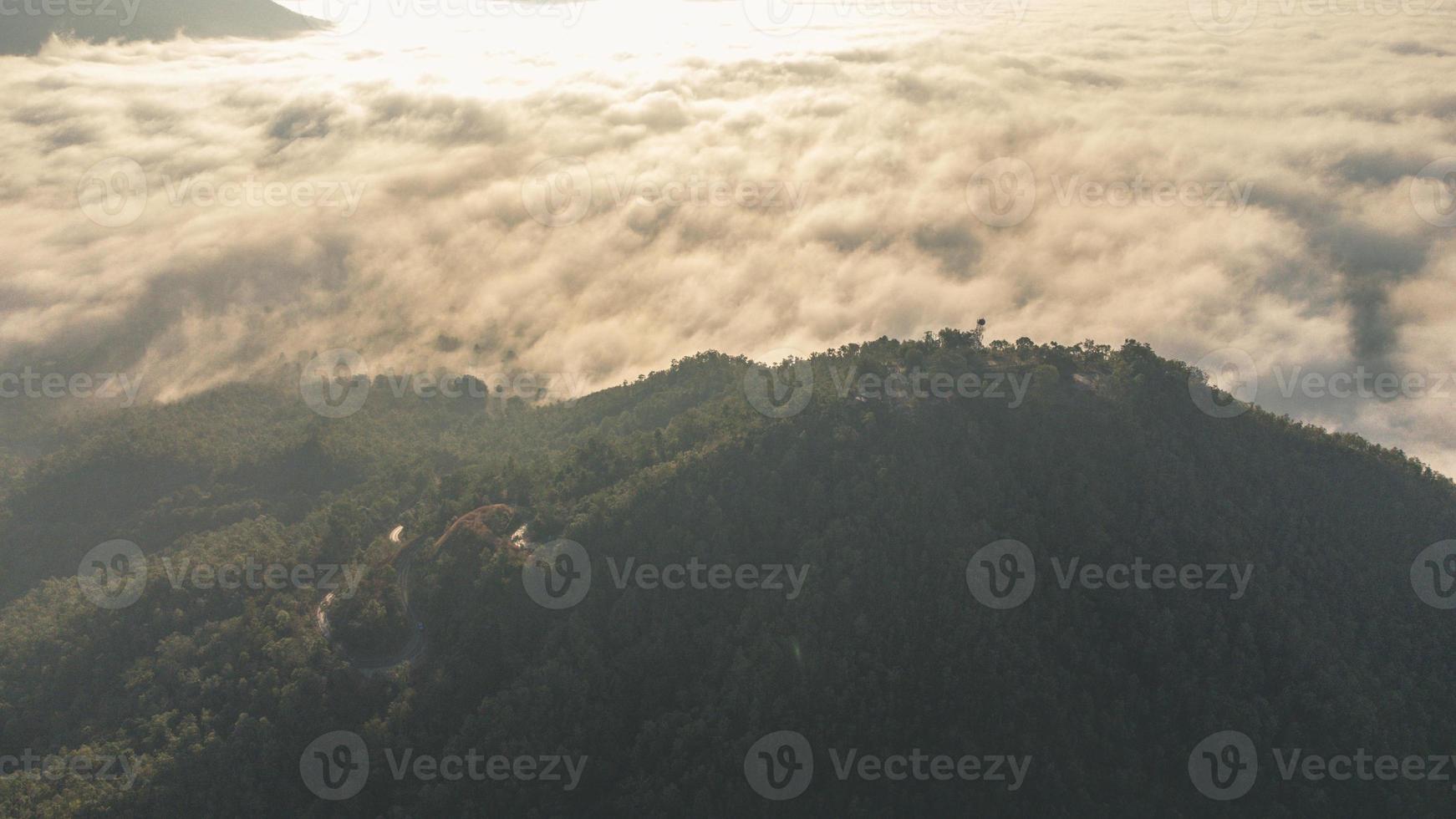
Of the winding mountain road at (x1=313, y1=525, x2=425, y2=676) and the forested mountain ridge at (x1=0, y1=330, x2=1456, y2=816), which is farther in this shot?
the winding mountain road at (x1=313, y1=525, x2=425, y2=676)

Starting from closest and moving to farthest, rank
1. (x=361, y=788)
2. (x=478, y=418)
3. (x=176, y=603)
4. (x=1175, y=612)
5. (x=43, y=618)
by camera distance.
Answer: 1. (x=361, y=788)
2. (x=1175, y=612)
3. (x=176, y=603)
4. (x=43, y=618)
5. (x=478, y=418)

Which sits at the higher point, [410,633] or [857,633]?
[857,633]

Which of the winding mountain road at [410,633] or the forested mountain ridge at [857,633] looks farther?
the winding mountain road at [410,633]

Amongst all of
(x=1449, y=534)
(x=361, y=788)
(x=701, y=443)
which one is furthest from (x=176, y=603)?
(x=1449, y=534)

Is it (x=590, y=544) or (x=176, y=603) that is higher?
(x=590, y=544)

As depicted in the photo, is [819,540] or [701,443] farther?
[701,443]

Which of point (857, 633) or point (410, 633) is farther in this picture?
point (410, 633)

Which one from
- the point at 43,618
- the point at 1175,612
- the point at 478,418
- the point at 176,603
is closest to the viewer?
the point at 1175,612

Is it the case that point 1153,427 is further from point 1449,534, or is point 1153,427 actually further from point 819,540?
point 819,540
